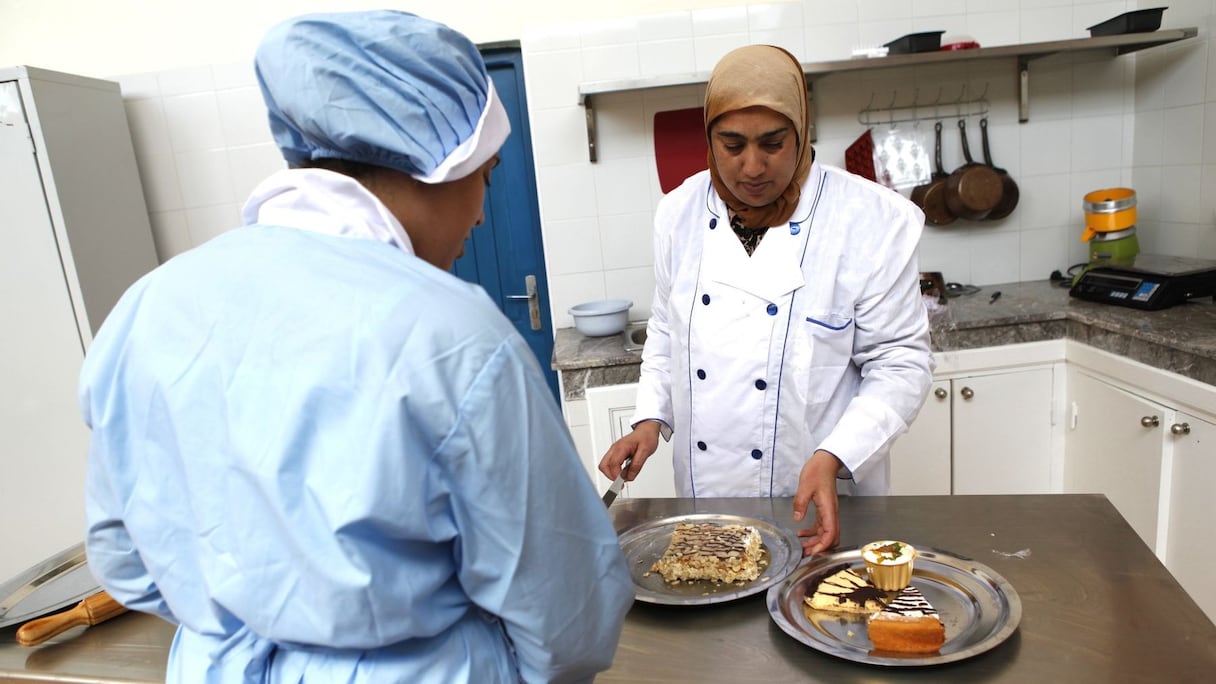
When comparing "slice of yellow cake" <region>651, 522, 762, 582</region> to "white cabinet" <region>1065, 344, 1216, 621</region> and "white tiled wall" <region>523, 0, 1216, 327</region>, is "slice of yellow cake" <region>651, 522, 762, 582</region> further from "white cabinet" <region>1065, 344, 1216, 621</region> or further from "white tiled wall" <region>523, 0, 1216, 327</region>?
"white tiled wall" <region>523, 0, 1216, 327</region>

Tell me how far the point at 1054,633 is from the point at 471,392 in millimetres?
835

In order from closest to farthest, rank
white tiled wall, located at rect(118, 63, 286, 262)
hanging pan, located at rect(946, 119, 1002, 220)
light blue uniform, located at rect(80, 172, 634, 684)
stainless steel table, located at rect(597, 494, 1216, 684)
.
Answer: light blue uniform, located at rect(80, 172, 634, 684), stainless steel table, located at rect(597, 494, 1216, 684), hanging pan, located at rect(946, 119, 1002, 220), white tiled wall, located at rect(118, 63, 286, 262)

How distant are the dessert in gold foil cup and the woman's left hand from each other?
11 centimetres

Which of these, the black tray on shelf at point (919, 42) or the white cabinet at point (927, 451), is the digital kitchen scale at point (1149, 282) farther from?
the black tray on shelf at point (919, 42)

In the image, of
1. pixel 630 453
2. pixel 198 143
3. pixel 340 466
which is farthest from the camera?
pixel 198 143

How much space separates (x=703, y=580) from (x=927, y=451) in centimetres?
183

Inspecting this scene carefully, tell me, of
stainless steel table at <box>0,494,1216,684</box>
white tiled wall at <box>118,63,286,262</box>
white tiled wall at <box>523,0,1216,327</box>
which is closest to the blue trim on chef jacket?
stainless steel table at <box>0,494,1216,684</box>

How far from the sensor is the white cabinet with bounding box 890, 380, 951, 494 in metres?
2.73

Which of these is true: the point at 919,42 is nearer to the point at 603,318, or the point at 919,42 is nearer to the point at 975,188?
the point at 975,188

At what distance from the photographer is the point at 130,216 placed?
10.3ft

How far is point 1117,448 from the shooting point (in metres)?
2.51

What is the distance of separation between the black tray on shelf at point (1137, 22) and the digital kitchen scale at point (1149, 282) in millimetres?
791

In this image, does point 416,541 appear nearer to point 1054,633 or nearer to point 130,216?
point 1054,633

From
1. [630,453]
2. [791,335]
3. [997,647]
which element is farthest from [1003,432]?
[997,647]
